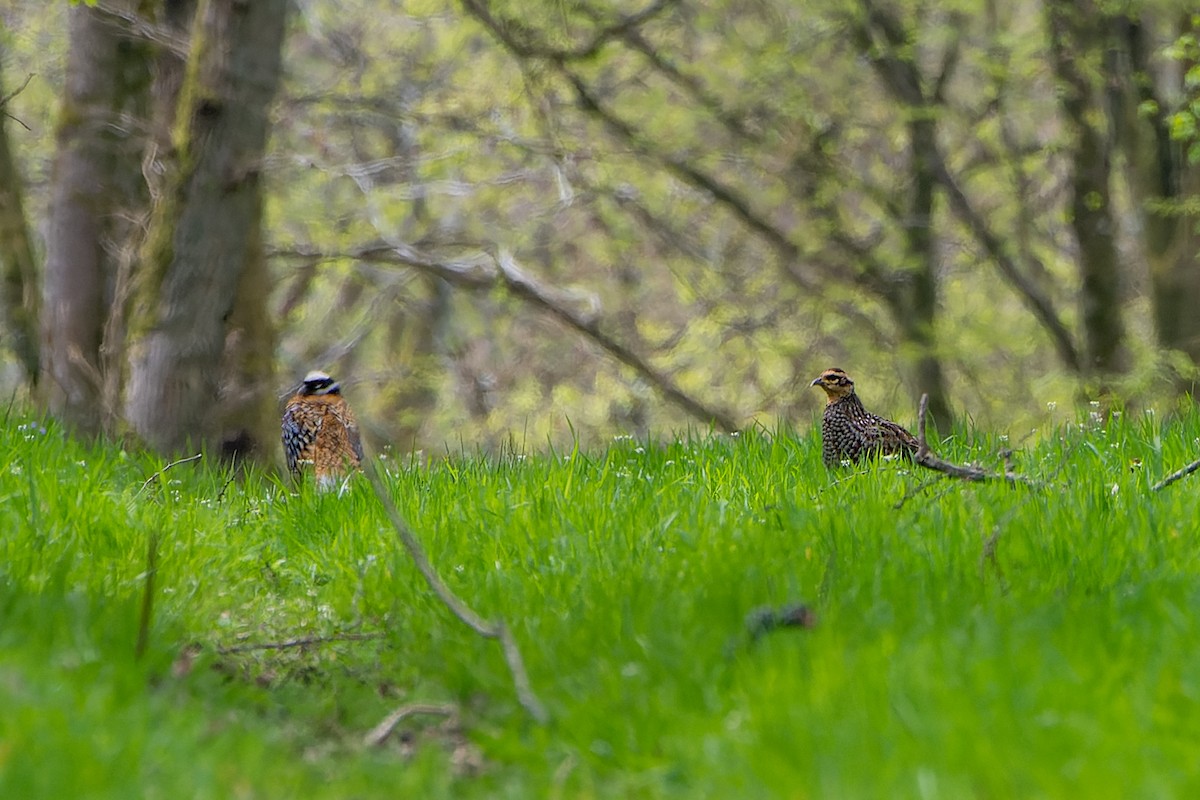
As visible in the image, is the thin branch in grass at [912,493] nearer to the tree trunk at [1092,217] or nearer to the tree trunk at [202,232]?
the tree trunk at [202,232]

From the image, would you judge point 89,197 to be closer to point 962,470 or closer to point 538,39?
point 538,39

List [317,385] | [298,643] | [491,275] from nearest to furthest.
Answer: [298,643] < [317,385] < [491,275]

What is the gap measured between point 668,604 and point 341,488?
7.27 ft

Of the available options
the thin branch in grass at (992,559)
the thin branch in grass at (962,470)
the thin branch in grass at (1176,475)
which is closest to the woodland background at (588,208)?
the thin branch in grass at (962,470)

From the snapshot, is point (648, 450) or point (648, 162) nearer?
point (648, 450)

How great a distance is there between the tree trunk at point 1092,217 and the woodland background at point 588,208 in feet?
0.11

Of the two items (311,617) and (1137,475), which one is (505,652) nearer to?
(311,617)

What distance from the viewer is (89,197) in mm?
9938

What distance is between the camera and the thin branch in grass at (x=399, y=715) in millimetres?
3592

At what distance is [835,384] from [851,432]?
1.05 feet

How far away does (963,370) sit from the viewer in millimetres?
17094

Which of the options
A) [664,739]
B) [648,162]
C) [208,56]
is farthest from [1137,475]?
[648,162]

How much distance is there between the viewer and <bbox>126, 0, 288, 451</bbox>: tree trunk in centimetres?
836

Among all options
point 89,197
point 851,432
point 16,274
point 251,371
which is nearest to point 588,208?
point 16,274
